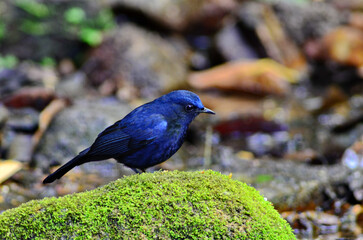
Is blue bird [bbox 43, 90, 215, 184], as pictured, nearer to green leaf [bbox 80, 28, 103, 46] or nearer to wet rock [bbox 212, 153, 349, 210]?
wet rock [bbox 212, 153, 349, 210]

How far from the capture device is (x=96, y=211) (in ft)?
10.9

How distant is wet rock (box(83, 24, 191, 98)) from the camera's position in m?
10.3

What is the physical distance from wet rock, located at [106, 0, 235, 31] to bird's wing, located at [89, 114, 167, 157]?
759 centimetres

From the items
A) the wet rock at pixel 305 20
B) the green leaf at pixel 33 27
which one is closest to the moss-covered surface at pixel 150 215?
the green leaf at pixel 33 27

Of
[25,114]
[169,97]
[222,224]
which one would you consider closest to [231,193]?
[222,224]

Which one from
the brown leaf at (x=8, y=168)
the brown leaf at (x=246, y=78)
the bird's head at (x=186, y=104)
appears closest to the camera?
the bird's head at (x=186, y=104)

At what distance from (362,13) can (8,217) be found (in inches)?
507

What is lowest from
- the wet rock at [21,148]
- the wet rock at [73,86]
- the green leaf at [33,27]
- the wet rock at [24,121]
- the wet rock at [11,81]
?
the wet rock at [21,148]

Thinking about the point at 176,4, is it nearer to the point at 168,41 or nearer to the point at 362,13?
the point at 168,41

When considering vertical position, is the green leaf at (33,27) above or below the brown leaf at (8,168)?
above

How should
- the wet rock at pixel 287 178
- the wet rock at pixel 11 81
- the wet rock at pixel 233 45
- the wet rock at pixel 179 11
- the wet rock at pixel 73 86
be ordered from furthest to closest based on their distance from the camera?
the wet rock at pixel 233 45
the wet rock at pixel 179 11
the wet rock at pixel 73 86
the wet rock at pixel 11 81
the wet rock at pixel 287 178

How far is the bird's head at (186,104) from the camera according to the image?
4.51 m

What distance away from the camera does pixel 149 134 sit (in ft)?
14.4

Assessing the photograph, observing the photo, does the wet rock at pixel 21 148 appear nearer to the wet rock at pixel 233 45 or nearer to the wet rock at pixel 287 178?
the wet rock at pixel 287 178
